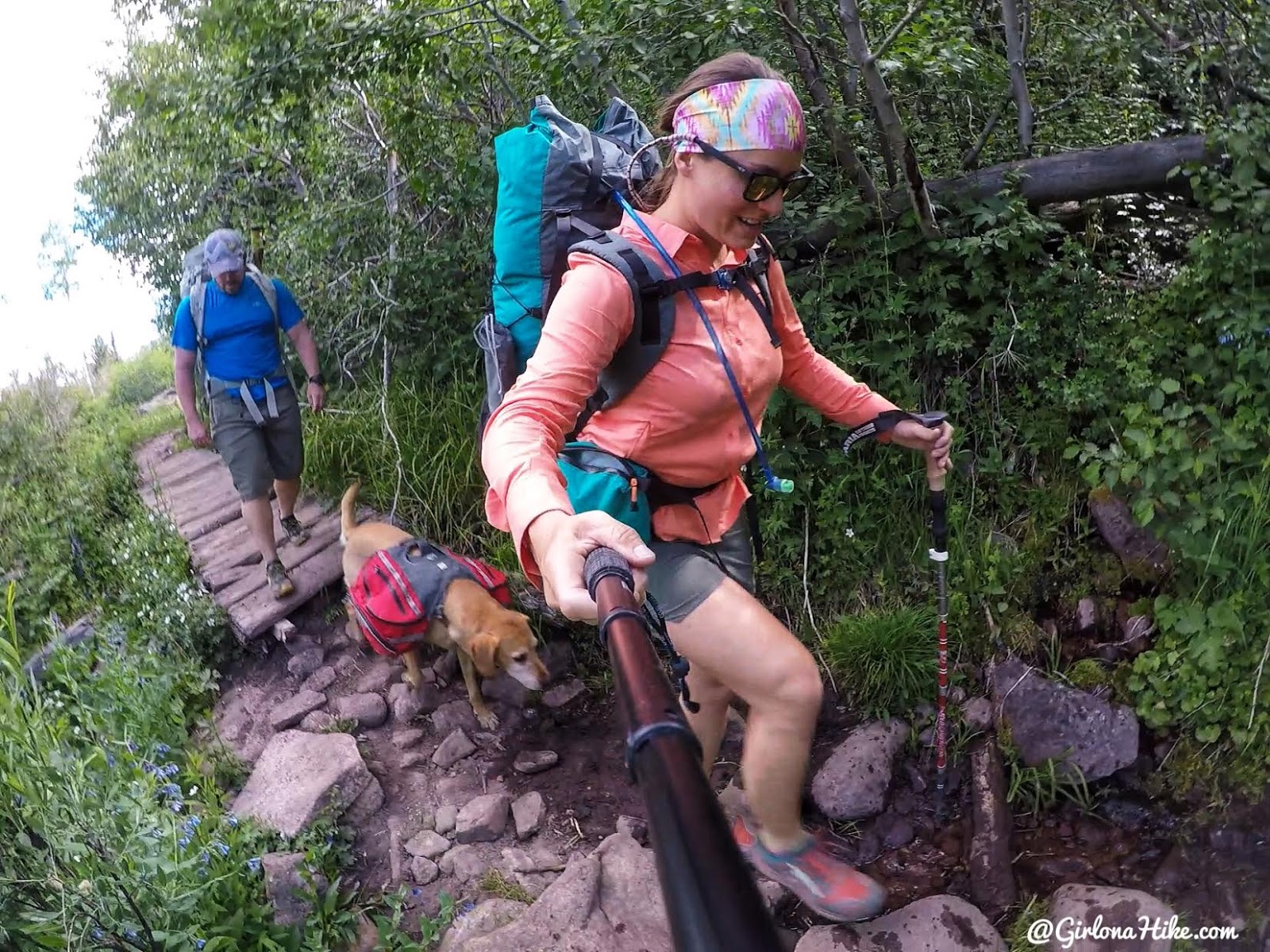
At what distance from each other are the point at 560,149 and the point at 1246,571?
2909 millimetres

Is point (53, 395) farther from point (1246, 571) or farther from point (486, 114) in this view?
point (1246, 571)

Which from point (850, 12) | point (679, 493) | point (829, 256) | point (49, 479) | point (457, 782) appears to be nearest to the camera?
point (679, 493)

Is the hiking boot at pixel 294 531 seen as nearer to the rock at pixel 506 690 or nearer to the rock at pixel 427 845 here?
the rock at pixel 506 690

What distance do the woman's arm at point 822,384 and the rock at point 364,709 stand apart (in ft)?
9.47

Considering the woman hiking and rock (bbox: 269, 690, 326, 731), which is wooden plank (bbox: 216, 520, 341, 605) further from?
the woman hiking

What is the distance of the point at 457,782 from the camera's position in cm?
394

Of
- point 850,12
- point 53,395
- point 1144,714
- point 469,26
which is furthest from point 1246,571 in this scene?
point 53,395

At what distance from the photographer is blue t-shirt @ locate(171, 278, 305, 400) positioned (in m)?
5.19

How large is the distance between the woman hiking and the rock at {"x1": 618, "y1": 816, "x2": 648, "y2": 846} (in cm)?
94

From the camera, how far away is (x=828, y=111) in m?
3.90

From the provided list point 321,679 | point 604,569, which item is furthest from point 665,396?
point 321,679

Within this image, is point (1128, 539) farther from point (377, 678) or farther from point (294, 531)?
point (294, 531)

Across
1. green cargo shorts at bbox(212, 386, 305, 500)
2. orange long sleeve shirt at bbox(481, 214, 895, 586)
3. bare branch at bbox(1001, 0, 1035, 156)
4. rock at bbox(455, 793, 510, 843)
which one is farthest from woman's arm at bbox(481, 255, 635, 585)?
green cargo shorts at bbox(212, 386, 305, 500)

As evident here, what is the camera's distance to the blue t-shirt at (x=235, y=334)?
204 inches
